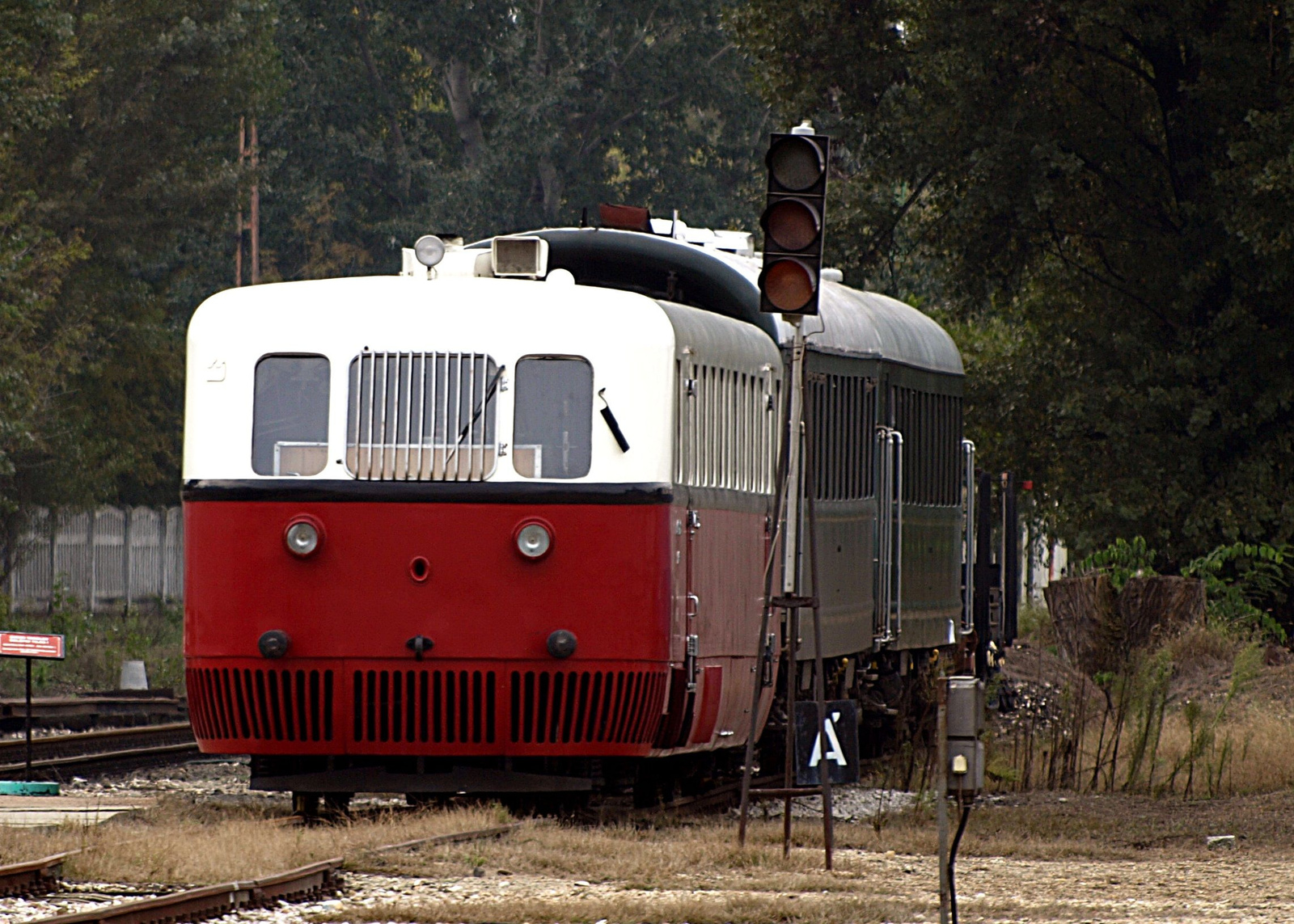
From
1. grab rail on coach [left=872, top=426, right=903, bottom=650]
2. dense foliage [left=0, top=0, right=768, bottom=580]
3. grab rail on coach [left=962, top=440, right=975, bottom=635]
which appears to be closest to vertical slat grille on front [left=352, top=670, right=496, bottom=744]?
grab rail on coach [left=872, top=426, right=903, bottom=650]

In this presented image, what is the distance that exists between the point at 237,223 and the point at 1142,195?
24.2 metres

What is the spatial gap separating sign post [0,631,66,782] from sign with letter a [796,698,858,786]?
5519 millimetres

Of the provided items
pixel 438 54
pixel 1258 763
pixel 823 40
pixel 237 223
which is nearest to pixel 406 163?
pixel 438 54

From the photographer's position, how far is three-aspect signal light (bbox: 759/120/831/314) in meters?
12.8

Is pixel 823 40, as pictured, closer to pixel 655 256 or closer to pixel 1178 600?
pixel 1178 600

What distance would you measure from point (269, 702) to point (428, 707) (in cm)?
81

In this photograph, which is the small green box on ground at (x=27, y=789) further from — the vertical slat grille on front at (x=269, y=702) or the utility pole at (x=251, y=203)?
the utility pole at (x=251, y=203)

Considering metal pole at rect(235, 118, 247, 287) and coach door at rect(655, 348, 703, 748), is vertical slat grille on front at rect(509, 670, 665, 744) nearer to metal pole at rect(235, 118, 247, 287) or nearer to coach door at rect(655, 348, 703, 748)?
coach door at rect(655, 348, 703, 748)

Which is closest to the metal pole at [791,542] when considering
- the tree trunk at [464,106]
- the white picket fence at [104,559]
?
the white picket fence at [104,559]

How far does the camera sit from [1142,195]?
104ft

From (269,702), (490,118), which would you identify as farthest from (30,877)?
(490,118)

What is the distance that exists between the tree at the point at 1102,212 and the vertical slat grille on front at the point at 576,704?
15992 mm

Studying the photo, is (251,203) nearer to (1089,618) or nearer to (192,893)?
(1089,618)

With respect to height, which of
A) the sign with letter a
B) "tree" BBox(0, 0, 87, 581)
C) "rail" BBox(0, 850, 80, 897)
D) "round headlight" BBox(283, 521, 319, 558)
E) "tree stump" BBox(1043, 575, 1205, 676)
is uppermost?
"tree" BBox(0, 0, 87, 581)
